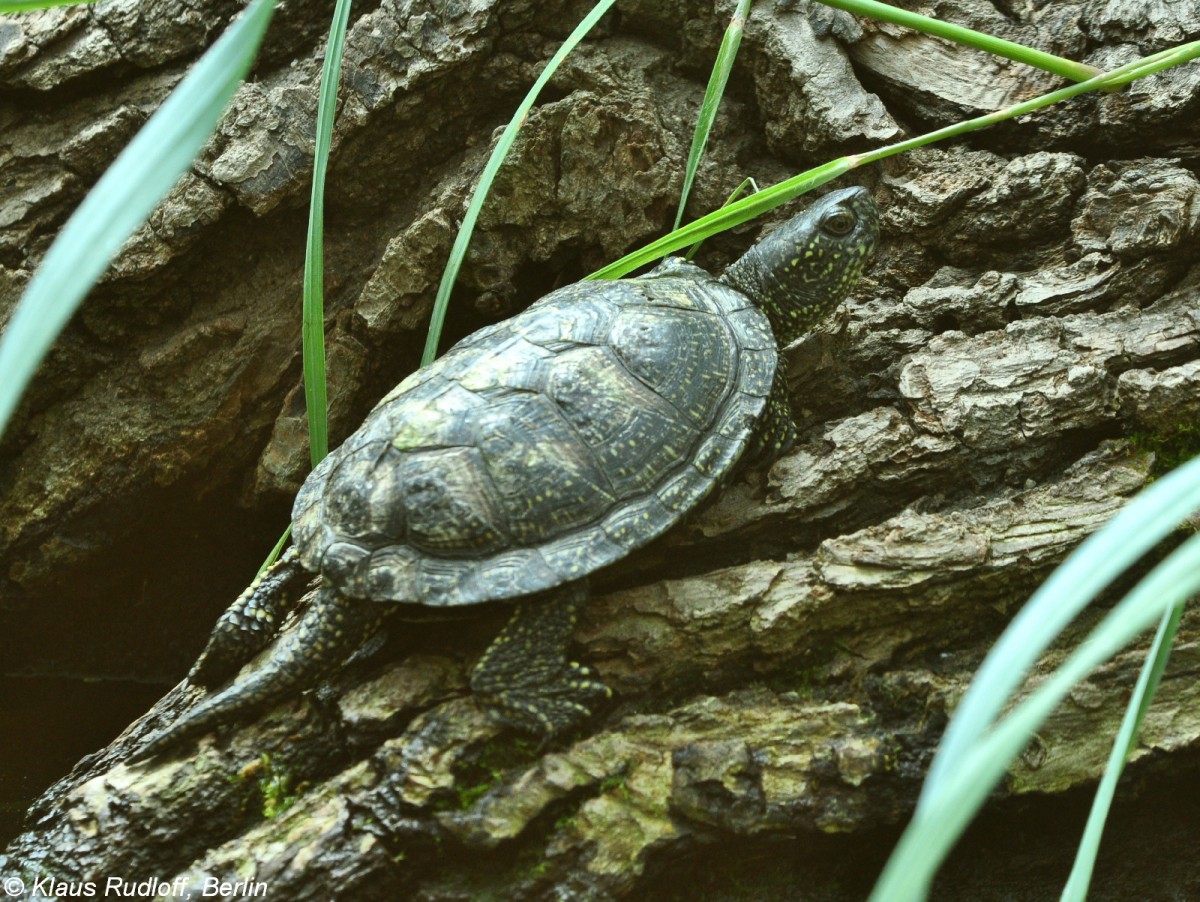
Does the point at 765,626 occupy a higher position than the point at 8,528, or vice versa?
the point at 8,528

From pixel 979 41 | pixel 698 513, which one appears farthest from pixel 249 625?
pixel 979 41

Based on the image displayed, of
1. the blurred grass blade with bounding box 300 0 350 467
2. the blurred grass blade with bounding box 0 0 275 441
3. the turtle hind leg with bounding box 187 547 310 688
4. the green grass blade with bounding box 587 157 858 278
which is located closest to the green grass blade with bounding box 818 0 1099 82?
the green grass blade with bounding box 587 157 858 278

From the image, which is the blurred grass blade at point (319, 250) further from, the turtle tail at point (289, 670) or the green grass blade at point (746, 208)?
the green grass blade at point (746, 208)

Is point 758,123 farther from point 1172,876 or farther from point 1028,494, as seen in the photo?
point 1172,876

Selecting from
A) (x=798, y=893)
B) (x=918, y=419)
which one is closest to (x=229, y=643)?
(x=798, y=893)

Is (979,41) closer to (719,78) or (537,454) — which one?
→ (719,78)

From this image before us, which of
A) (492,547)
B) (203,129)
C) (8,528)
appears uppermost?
(203,129)
